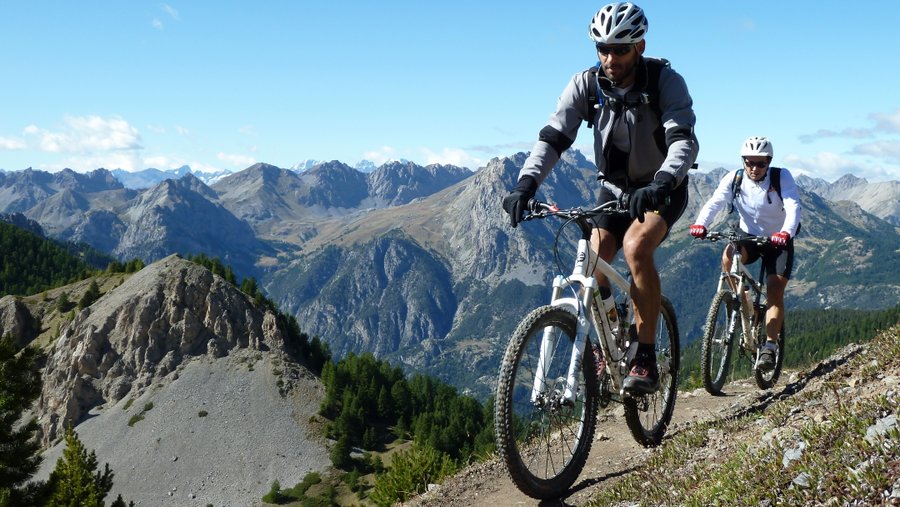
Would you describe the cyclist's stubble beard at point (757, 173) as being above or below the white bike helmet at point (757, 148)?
below

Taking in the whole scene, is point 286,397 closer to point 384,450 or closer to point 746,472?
point 384,450

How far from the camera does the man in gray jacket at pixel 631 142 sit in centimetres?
736

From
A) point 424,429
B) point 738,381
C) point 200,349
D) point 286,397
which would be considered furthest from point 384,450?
point 738,381

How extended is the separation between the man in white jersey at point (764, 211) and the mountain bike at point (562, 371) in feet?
19.4

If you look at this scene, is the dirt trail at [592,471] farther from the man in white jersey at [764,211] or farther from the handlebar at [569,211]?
the handlebar at [569,211]

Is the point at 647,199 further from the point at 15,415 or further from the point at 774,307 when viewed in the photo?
the point at 15,415

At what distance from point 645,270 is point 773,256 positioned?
7284 mm

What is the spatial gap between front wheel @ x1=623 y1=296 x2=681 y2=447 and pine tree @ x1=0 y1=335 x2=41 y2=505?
3823cm

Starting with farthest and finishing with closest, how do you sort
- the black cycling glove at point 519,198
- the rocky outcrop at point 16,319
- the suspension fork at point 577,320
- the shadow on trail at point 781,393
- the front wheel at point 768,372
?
the rocky outcrop at point 16,319, the front wheel at point 768,372, the shadow on trail at point 781,393, the black cycling glove at point 519,198, the suspension fork at point 577,320

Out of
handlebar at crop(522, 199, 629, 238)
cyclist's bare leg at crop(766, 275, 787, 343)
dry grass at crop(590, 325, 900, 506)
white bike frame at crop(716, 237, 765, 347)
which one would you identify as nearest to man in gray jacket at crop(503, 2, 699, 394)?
handlebar at crop(522, 199, 629, 238)

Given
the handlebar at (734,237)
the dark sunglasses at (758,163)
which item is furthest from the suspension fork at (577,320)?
the dark sunglasses at (758,163)

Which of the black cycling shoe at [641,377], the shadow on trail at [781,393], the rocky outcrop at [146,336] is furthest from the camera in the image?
the rocky outcrop at [146,336]

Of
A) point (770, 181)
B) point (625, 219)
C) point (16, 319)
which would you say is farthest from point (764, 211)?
point (16, 319)

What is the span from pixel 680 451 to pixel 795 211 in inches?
285
